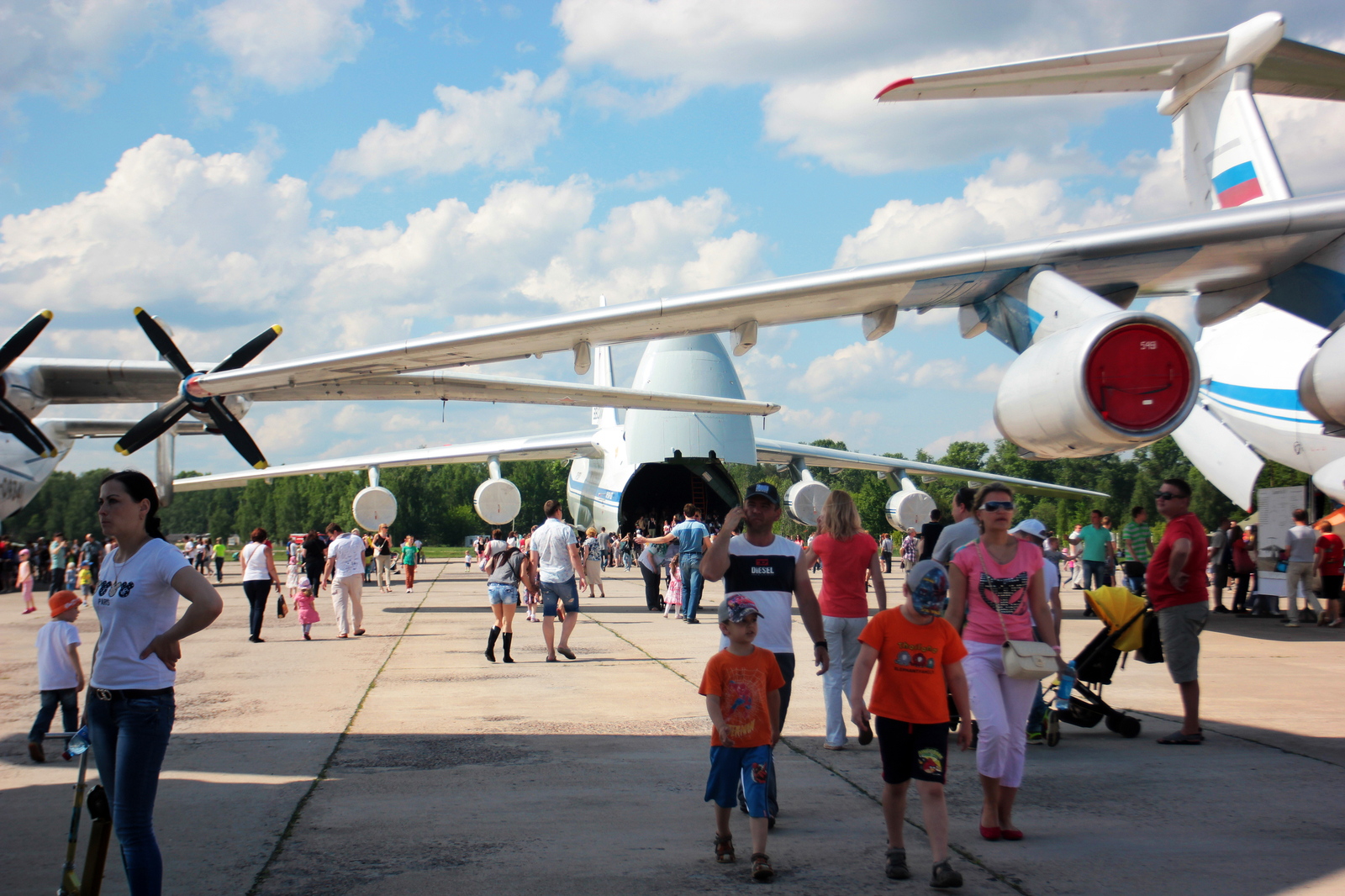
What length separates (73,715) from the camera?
5879 mm

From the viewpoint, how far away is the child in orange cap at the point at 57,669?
5.71 metres

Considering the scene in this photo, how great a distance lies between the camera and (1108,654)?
250 inches

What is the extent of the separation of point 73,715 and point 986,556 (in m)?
5.55

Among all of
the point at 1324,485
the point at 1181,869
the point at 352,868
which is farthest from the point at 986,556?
the point at 1324,485

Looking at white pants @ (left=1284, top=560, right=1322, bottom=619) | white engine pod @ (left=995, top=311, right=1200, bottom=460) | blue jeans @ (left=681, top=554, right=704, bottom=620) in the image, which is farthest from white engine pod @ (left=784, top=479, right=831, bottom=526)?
white engine pod @ (left=995, top=311, right=1200, bottom=460)

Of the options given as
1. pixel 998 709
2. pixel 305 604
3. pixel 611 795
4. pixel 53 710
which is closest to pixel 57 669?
pixel 53 710

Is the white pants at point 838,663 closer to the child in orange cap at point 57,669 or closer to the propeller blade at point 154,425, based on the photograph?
the child in orange cap at point 57,669

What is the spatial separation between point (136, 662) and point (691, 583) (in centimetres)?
1060

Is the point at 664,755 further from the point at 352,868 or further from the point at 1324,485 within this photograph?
the point at 1324,485

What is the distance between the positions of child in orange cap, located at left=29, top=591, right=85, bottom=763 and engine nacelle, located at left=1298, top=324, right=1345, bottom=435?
759 cm

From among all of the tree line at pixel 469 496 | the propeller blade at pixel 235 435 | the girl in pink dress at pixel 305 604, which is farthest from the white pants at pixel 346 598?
the tree line at pixel 469 496

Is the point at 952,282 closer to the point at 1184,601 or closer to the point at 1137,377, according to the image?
the point at 1137,377

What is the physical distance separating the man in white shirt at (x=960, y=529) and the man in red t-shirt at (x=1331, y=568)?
1015 cm

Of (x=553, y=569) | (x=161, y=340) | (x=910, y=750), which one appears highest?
(x=161, y=340)
